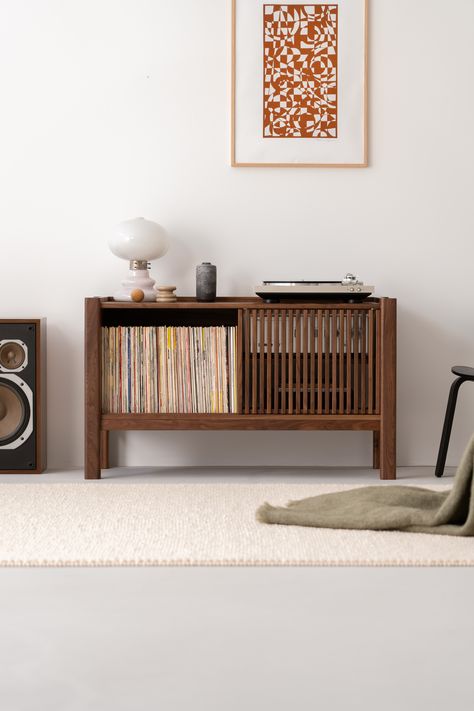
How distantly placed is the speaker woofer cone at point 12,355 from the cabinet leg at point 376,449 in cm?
137

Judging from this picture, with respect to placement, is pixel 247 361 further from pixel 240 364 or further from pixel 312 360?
pixel 312 360

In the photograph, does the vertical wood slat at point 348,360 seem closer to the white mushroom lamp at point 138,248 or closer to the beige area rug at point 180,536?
the beige area rug at point 180,536

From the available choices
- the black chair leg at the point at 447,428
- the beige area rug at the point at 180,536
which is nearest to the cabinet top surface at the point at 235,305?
the black chair leg at the point at 447,428

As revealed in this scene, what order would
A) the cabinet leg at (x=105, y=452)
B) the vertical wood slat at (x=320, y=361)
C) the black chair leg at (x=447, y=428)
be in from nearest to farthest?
the vertical wood slat at (x=320, y=361), the black chair leg at (x=447, y=428), the cabinet leg at (x=105, y=452)

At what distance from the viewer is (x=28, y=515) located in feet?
8.72

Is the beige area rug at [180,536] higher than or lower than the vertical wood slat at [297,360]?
lower

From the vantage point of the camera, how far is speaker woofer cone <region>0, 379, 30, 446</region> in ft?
11.3

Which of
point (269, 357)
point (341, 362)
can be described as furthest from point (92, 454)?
point (341, 362)

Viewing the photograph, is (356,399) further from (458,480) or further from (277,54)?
(277,54)

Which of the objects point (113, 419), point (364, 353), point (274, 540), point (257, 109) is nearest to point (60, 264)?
point (113, 419)

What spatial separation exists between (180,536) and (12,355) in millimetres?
1356

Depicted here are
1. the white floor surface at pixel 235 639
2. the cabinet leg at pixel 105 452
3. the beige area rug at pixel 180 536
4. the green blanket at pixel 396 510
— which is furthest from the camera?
the cabinet leg at pixel 105 452

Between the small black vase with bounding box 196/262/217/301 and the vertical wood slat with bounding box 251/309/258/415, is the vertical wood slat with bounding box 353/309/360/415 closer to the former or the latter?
the vertical wood slat with bounding box 251/309/258/415

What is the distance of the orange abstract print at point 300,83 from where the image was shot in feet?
11.9
